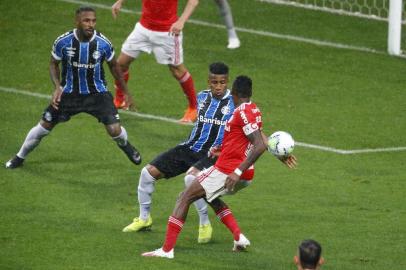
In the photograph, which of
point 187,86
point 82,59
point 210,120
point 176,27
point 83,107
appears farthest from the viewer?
point 187,86

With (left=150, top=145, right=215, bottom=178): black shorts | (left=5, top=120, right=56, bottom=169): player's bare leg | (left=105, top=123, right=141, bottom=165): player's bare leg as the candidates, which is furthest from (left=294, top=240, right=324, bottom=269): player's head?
(left=5, top=120, right=56, bottom=169): player's bare leg

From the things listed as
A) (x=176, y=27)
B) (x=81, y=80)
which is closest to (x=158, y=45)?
(x=176, y=27)

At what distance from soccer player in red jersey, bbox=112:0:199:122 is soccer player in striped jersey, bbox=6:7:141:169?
306 cm

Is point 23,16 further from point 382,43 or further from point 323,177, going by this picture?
point 323,177

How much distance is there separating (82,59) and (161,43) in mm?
3395

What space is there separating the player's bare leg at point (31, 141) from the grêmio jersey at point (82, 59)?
1.87 feet

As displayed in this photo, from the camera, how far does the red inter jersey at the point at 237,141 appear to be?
14094mm

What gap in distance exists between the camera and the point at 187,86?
68.3 feet

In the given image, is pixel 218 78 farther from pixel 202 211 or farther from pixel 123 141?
pixel 123 141

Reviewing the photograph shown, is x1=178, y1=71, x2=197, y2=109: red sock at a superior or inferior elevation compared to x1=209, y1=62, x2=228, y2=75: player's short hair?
superior

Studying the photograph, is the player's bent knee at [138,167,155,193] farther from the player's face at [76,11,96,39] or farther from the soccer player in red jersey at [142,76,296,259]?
the player's face at [76,11,96,39]

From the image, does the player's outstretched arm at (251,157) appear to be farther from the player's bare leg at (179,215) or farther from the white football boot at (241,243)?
the white football boot at (241,243)

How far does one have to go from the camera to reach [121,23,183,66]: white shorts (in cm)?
2077

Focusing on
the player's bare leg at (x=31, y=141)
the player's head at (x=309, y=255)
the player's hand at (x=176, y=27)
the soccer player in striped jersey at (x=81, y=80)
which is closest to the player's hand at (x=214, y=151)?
the soccer player in striped jersey at (x=81, y=80)
